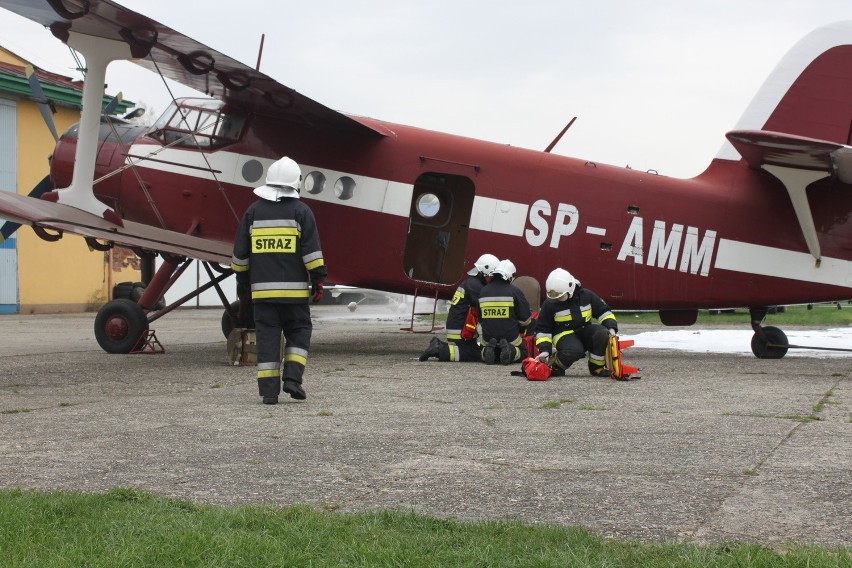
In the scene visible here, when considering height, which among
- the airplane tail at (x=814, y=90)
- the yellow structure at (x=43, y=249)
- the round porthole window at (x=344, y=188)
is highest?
the airplane tail at (x=814, y=90)

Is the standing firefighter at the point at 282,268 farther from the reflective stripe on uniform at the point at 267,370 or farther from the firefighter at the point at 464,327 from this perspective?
the firefighter at the point at 464,327

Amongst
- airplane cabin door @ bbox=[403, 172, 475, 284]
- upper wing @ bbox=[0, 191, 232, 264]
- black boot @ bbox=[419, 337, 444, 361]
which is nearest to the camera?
upper wing @ bbox=[0, 191, 232, 264]

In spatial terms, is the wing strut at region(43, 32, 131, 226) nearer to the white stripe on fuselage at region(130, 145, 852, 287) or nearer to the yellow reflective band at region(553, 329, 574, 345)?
the white stripe on fuselage at region(130, 145, 852, 287)

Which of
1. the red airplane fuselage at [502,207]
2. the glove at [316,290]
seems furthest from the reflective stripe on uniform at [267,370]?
the red airplane fuselage at [502,207]

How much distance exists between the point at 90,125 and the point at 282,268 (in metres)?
5.55

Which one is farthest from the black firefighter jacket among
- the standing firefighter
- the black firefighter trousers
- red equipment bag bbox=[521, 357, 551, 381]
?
red equipment bag bbox=[521, 357, 551, 381]

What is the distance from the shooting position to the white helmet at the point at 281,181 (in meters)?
9.02

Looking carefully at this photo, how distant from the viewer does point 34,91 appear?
14.1 metres

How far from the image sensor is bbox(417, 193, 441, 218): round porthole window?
15.2m

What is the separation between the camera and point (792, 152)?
13109 millimetres

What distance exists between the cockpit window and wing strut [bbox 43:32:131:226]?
169 centimetres

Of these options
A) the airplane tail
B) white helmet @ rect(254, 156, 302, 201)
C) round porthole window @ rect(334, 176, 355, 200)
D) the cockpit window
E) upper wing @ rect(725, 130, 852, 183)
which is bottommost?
round porthole window @ rect(334, 176, 355, 200)

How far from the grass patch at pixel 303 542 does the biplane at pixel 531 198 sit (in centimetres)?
998

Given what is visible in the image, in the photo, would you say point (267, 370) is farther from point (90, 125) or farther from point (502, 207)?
point (502, 207)
